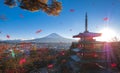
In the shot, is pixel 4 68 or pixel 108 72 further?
pixel 4 68

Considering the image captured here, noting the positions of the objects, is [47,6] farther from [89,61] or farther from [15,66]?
[15,66]

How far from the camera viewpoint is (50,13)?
4879 millimetres

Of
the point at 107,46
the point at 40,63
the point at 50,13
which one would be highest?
the point at 50,13

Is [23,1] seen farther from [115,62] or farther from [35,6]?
[115,62]

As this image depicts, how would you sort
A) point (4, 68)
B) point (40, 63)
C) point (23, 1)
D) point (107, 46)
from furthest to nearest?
point (40, 63)
point (107, 46)
point (4, 68)
point (23, 1)

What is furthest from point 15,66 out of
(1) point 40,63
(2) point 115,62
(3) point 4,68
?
(2) point 115,62

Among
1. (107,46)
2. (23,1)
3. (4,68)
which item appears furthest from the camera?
(107,46)

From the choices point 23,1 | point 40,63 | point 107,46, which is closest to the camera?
point 23,1

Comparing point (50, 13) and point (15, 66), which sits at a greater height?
point (50, 13)

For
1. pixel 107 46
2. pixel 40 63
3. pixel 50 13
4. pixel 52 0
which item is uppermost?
pixel 52 0

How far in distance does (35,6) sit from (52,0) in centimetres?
53

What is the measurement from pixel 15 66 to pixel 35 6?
4511 millimetres

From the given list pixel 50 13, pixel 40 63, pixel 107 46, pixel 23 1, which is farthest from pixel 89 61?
pixel 40 63

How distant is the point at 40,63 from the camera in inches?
445
